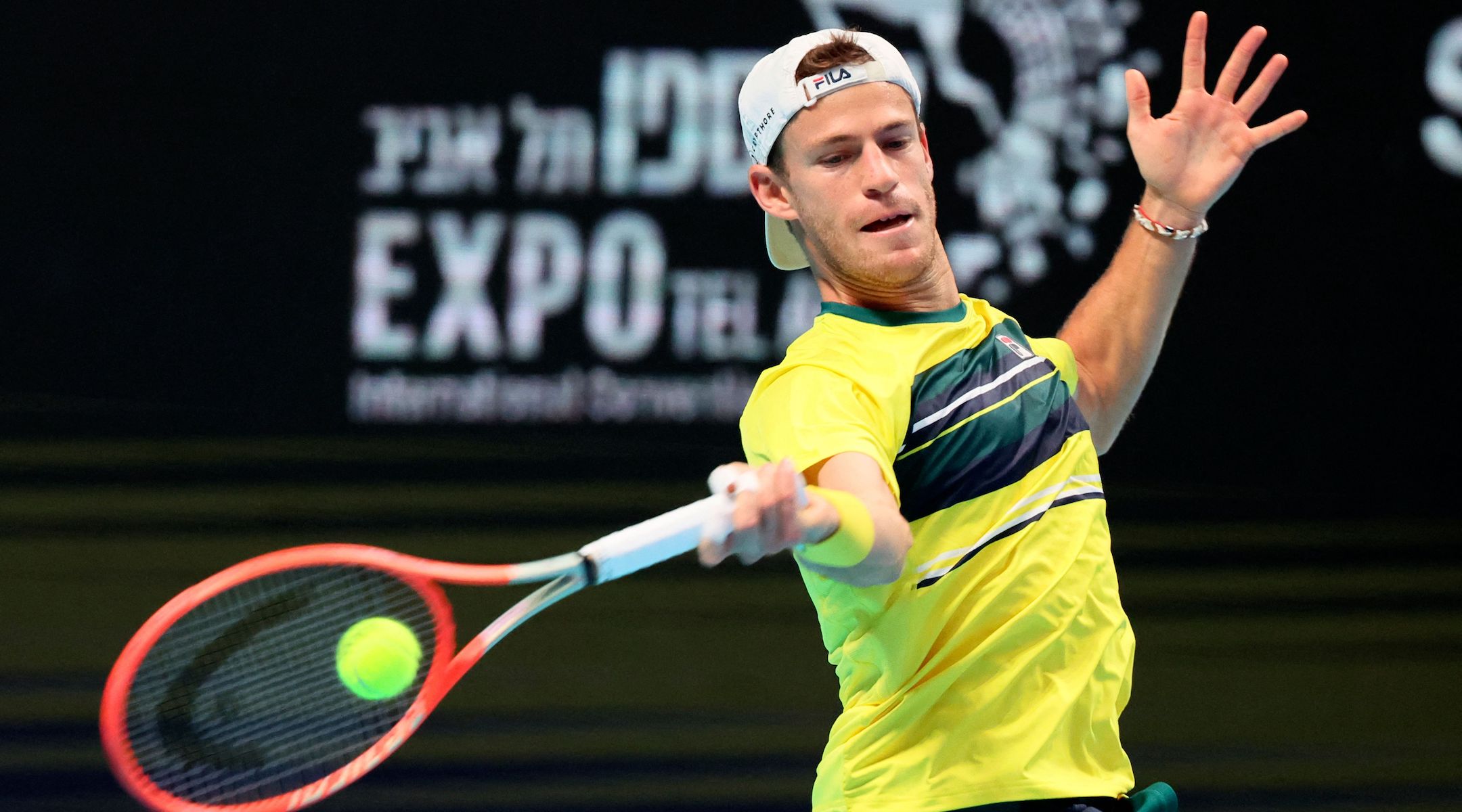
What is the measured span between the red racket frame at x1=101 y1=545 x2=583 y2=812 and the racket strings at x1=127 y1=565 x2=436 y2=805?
5cm

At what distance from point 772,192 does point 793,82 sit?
0.15 meters

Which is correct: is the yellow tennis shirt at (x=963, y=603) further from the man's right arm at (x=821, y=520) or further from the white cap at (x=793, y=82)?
the white cap at (x=793, y=82)

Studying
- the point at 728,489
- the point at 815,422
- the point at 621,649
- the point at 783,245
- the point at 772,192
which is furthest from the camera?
the point at 621,649

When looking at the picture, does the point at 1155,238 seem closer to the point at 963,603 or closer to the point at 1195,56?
the point at 1195,56

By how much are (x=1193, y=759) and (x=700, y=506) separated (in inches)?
117

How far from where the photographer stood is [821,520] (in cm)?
152

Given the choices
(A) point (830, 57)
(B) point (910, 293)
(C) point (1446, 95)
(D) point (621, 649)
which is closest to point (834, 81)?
(A) point (830, 57)

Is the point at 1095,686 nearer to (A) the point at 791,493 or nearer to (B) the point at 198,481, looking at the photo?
(A) the point at 791,493

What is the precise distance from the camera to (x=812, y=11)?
3961mm

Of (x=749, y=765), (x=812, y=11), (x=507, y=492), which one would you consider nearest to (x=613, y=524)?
(x=507, y=492)

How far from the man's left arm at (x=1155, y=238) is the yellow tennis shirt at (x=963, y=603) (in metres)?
0.35

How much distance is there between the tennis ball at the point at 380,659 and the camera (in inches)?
74.1

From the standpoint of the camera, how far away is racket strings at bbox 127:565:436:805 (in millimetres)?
1871

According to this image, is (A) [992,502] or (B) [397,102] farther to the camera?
(B) [397,102]
